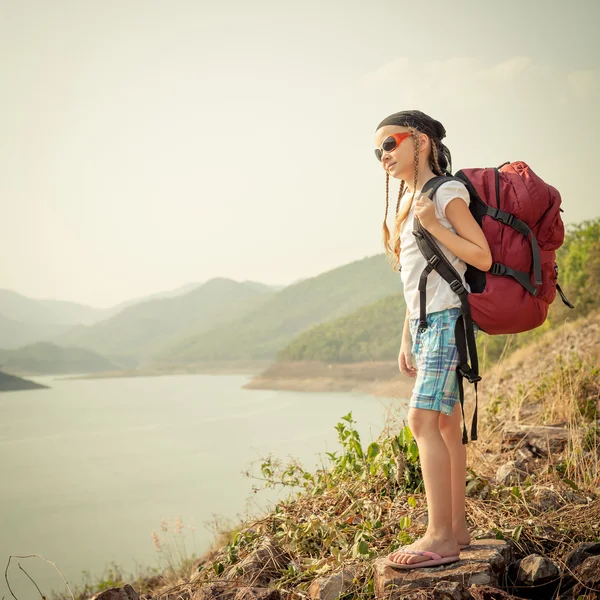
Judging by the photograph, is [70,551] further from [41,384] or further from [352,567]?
[41,384]

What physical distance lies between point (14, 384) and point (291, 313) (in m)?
17.6

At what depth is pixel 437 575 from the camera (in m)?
1.99

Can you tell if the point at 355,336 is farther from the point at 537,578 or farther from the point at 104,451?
the point at 537,578

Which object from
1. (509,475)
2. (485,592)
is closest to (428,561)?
(485,592)

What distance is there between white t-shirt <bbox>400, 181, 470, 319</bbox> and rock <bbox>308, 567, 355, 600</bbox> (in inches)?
42.3

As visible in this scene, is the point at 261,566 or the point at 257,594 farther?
the point at 261,566

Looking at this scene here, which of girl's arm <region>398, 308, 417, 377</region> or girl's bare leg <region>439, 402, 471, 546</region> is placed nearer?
girl's bare leg <region>439, 402, 471, 546</region>

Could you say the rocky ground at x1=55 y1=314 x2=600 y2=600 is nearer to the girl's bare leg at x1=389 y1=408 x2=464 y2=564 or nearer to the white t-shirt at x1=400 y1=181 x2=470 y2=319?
the girl's bare leg at x1=389 y1=408 x2=464 y2=564

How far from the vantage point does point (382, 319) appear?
21.5 meters

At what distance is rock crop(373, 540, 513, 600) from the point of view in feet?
6.48

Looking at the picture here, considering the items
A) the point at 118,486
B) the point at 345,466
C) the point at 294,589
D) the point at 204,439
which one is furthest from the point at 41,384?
the point at 294,589

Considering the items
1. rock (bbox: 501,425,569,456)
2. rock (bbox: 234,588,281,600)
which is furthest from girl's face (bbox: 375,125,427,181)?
rock (bbox: 501,425,569,456)

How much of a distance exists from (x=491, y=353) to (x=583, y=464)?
14793 millimetres

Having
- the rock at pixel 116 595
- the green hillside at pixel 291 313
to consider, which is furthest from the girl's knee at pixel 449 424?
the green hillside at pixel 291 313
